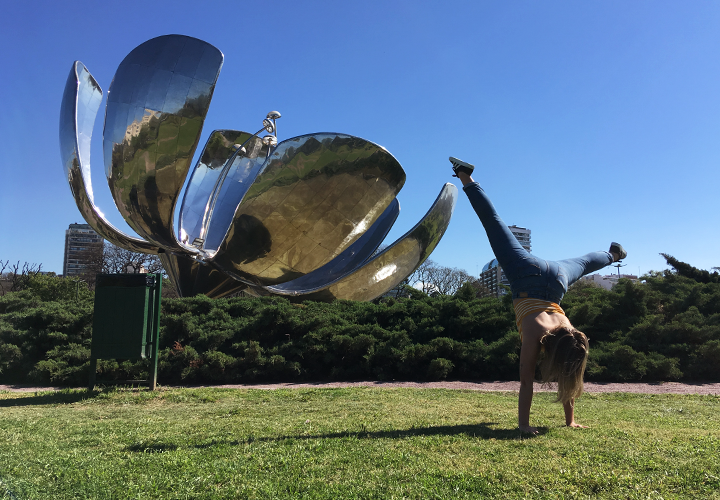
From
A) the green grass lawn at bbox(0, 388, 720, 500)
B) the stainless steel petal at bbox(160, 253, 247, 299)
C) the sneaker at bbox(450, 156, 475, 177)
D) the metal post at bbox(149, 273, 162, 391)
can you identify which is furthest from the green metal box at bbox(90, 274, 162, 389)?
the sneaker at bbox(450, 156, 475, 177)

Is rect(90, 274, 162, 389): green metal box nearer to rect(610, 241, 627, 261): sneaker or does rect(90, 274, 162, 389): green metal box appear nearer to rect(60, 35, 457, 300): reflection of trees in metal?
rect(60, 35, 457, 300): reflection of trees in metal

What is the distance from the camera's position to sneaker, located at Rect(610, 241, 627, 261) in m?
4.69

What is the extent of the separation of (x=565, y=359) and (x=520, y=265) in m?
0.75

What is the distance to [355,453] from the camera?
2.85m

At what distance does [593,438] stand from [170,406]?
419 cm

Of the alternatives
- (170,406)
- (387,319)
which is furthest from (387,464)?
(387,319)

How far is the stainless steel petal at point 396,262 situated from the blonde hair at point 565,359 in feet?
25.7

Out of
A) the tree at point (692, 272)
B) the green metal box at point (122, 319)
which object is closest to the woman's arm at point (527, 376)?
the green metal box at point (122, 319)

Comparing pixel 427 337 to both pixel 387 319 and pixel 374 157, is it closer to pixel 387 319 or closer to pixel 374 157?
pixel 387 319

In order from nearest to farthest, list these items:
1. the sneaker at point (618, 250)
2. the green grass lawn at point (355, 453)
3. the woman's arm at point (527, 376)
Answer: the green grass lawn at point (355, 453) → the woman's arm at point (527, 376) → the sneaker at point (618, 250)

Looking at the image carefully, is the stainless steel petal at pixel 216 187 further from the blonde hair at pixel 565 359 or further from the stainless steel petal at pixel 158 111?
the blonde hair at pixel 565 359

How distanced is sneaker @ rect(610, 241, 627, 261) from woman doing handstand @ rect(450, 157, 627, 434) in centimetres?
76

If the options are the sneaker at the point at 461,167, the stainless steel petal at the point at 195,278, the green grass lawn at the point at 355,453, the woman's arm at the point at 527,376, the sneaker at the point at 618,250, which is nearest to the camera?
the green grass lawn at the point at 355,453

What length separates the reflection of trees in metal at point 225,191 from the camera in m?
7.13
